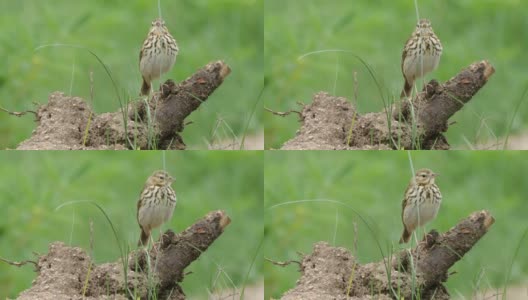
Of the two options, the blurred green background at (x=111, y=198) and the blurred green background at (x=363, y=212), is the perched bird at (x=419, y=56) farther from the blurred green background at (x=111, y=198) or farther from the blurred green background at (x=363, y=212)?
the blurred green background at (x=111, y=198)

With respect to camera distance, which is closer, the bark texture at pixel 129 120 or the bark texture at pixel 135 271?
the bark texture at pixel 135 271

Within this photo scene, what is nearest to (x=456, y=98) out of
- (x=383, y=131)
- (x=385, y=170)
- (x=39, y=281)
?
(x=383, y=131)

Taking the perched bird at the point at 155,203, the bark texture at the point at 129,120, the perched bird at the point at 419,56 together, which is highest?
the perched bird at the point at 419,56

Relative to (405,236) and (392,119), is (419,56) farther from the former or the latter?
(405,236)

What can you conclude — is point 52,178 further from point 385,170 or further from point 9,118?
point 385,170

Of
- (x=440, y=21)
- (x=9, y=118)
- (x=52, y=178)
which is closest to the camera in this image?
(x=9, y=118)

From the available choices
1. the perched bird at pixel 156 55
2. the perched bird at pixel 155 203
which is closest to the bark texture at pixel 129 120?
the perched bird at pixel 156 55
